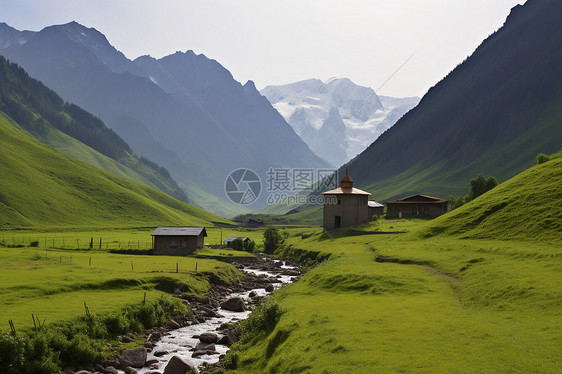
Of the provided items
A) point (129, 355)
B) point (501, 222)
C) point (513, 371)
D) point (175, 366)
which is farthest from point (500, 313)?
point (501, 222)

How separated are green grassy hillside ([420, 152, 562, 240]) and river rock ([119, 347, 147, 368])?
4249cm

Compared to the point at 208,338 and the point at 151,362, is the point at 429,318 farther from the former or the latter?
the point at 151,362

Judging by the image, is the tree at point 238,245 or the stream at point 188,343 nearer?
the stream at point 188,343

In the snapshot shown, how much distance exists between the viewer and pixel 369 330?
80.7 ft

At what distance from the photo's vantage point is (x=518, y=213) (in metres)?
53.1

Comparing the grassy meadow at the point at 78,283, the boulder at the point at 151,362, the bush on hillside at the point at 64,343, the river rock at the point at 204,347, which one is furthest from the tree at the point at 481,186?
the boulder at the point at 151,362

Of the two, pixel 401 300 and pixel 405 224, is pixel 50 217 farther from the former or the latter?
pixel 401 300

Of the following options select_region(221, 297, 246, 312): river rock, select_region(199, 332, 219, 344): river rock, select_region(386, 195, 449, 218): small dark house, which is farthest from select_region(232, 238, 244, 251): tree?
select_region(199, 332, 219, 344): river rock

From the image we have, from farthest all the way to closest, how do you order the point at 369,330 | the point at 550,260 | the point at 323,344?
the point at 550,260 < the point at 369,330 < the point at 323,344

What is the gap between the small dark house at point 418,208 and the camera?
11413 cm

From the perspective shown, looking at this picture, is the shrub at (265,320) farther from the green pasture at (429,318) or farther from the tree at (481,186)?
the tree at (481,186)

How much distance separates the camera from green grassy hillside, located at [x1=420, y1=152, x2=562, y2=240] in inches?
1869

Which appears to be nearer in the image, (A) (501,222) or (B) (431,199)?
(A) (501,222)

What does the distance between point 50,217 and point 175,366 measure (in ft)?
521
